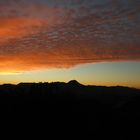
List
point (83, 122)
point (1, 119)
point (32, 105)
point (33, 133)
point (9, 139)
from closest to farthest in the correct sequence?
point (9, 139) < point (33, 133) < point (1, 119) < point (83, 122) < point (32, 105)

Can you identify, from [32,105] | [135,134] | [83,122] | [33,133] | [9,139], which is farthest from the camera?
[32,105]

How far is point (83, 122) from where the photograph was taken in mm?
54625

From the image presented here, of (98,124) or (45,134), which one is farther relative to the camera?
(98,124)

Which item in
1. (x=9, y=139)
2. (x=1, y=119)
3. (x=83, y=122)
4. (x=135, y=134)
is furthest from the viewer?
(x=83, y=122)

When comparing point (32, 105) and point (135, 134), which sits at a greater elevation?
point (32, 105)

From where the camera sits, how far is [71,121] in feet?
171

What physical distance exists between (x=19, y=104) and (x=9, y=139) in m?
21.0

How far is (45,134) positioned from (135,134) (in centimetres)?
1759

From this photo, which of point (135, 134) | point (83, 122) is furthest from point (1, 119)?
point (135, 134)

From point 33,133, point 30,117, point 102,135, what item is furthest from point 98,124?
point 33,133

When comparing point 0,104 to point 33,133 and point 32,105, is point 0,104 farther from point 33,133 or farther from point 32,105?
point 33,133

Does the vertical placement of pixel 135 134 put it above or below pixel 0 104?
below

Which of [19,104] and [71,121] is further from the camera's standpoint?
[19,104]

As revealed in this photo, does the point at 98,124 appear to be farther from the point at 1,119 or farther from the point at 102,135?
the point at 1,119
